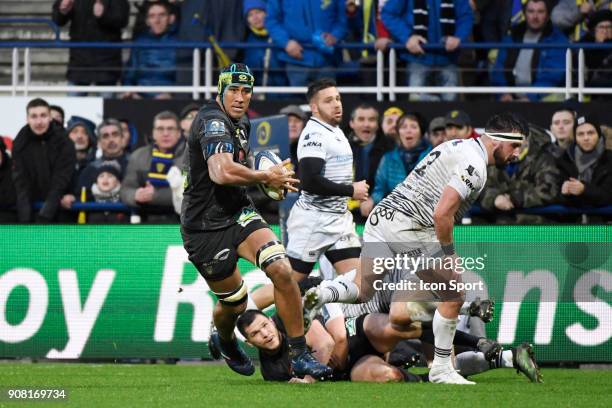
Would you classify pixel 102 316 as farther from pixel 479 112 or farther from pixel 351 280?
pixel 479 112

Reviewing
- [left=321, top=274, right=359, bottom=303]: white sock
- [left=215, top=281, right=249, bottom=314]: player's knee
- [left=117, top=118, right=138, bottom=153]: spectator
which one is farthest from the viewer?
[left=117, top=118, right=138, bottom=153]: spectator

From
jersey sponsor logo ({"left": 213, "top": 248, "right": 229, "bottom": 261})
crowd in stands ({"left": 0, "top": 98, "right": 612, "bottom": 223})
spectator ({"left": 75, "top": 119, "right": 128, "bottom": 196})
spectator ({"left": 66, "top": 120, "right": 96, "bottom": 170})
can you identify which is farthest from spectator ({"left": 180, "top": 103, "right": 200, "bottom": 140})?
jersey sponsor logo ({"left": 213, "top": 248, "right": 229, "bottom": 261})

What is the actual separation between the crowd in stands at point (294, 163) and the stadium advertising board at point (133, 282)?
134 cm

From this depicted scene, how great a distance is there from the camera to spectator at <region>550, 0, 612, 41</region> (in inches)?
691

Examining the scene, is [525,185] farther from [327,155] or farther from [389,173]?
[327,155]

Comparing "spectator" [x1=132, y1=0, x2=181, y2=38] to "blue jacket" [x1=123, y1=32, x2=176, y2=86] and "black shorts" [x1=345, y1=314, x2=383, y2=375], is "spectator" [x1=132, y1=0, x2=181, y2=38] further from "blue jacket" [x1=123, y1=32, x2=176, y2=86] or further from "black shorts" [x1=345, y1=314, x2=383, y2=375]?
"black shorts" [x1=345, y1=314, x2=383, y2=375]

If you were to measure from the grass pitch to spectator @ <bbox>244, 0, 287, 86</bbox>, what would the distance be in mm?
5671

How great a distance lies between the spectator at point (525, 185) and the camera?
15516 millimetres

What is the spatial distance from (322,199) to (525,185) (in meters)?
3.50

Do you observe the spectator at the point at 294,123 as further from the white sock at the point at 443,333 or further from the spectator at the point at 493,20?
the white sock at the point at 443,333

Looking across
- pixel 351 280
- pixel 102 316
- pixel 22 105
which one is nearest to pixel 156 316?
pixel 102 316

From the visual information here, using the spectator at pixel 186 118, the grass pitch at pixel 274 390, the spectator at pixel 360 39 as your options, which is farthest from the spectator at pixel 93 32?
the grass pitch at pixel 274 390

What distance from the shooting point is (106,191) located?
1622 centimetres

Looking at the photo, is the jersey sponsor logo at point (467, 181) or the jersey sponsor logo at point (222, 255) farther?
the jersey sponsor logo at point (222, 255)
